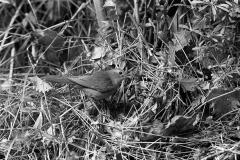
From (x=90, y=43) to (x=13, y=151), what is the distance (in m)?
1.66

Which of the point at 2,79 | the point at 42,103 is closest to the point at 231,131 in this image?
the point at 42,103

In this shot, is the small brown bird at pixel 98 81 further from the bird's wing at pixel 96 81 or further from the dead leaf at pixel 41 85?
the dead leaf at pixel 41 85

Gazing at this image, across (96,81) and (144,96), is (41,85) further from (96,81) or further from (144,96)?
(144,96)

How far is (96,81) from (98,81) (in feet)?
0.08

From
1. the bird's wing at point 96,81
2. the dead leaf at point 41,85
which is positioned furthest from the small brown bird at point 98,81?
the dead leaf at point 41,85

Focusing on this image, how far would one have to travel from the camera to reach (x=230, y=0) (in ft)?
12.4

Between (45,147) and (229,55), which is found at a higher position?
(229,55)

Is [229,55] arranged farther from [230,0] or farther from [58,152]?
[58,152]

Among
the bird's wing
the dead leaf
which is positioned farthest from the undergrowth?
the bird's wing

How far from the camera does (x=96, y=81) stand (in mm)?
4055

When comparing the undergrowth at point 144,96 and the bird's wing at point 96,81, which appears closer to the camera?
the undergrowth at point 144,96

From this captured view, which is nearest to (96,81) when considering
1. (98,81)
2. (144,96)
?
(98,81)

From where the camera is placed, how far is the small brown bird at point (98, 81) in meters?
3.91

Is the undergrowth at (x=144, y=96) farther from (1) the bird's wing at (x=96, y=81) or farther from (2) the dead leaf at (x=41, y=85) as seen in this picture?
(1) the bird's wing at (x=96, y=81)
